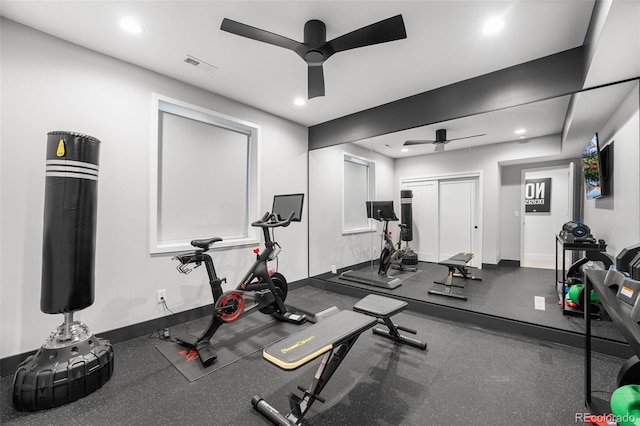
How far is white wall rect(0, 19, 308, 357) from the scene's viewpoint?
2100 millimetres

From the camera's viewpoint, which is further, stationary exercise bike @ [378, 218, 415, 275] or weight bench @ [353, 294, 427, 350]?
stationary exercise bike @ [378, 218, 415, 275]

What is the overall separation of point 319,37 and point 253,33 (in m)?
0.54

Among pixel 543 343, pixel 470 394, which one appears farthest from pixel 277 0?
pixel 543 343

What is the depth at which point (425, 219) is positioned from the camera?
3836 mm

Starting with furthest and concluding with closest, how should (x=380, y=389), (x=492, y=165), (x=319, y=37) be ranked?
(x=492, y=165) → (x=319, y=37) → (x=380, y=389)

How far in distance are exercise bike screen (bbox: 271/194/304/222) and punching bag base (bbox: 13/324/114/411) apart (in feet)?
6.71

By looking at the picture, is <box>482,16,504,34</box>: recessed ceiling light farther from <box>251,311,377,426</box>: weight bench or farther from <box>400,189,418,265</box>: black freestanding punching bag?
<box>251,311,377,426</box>: weight bench

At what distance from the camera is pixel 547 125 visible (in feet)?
10.2

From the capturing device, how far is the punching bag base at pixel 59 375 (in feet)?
5.56

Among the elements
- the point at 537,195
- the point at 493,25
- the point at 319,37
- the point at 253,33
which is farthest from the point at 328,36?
the point at 537,195

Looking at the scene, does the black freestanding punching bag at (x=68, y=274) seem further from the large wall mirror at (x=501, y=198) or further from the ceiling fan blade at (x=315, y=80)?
the large wall mirror at (x=501, y=198)

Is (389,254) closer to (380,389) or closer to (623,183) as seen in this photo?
(380,389)

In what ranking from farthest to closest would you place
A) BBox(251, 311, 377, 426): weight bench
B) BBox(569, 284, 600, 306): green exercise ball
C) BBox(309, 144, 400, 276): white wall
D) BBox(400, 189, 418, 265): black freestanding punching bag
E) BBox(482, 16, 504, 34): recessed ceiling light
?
BBox(309, 144, 400, 276): white wall, BBox(400, 189, 418, 265): black freestanding punching bag, BBox(569, 284, 600, 306): green exercise ball, BBox(482, 16, 504, 34): recessed ceiling light, BBox(251, 311, 377, 426): weight bench

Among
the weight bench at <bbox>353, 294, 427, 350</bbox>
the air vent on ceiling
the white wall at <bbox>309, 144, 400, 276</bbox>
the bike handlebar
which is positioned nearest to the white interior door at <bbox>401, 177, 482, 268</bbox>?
the white wall at <bbox>309, 144, 400, 276</bbox>
